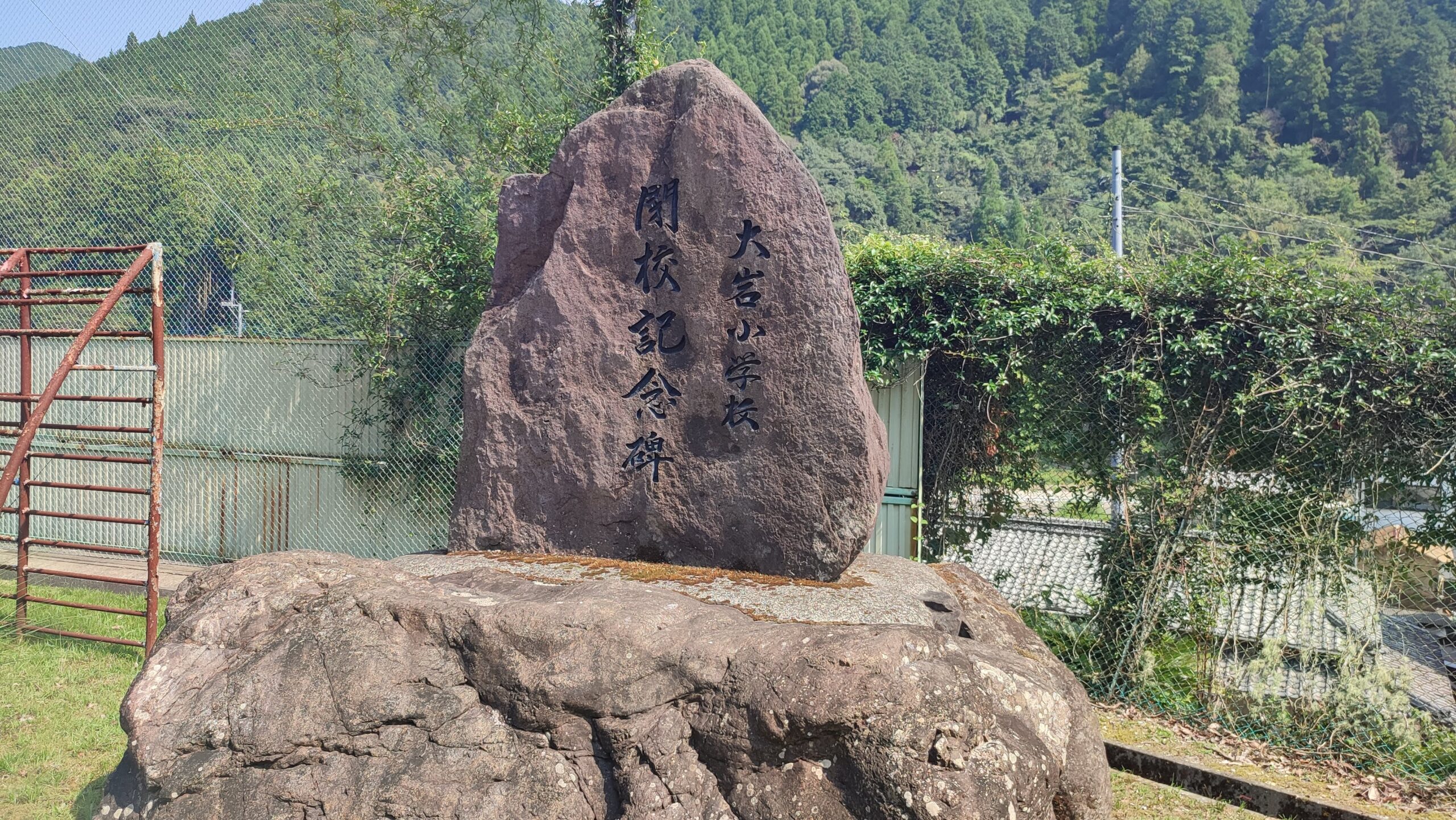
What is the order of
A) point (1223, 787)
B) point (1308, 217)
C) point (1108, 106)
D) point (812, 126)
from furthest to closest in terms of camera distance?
point (1108, 106), point (812, 126), point (1308, 217), point (1223, 787)

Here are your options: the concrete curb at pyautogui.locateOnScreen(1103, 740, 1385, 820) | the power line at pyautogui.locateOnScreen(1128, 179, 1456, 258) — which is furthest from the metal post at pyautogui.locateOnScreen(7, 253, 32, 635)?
the power line at pyautogui.locateOnScreen(1128, 179, 1456, 258)

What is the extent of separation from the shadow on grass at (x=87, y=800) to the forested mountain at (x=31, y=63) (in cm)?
794

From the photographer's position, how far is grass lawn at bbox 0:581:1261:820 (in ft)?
13.9

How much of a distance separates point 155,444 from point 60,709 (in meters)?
1.46

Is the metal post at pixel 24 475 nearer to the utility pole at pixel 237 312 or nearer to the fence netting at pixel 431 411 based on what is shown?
the fence netting at pixel 431 411

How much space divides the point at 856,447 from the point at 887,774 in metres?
1.64

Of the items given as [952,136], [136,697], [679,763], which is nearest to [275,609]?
[136,697]

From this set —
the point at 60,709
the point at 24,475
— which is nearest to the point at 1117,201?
the point at 24,475

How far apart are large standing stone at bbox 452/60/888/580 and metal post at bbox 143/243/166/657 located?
2006 millimetres

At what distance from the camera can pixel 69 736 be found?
4.86 meters

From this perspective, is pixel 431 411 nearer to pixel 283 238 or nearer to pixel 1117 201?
pixel 283 238

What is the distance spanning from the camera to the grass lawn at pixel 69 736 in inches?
166

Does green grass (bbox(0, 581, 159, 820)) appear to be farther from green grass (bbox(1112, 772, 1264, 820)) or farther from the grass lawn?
green grass (bbox(1112, 772, 1264, 820))

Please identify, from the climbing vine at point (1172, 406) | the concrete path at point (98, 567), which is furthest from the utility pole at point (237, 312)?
the climbing vine at point (1172, 406)
